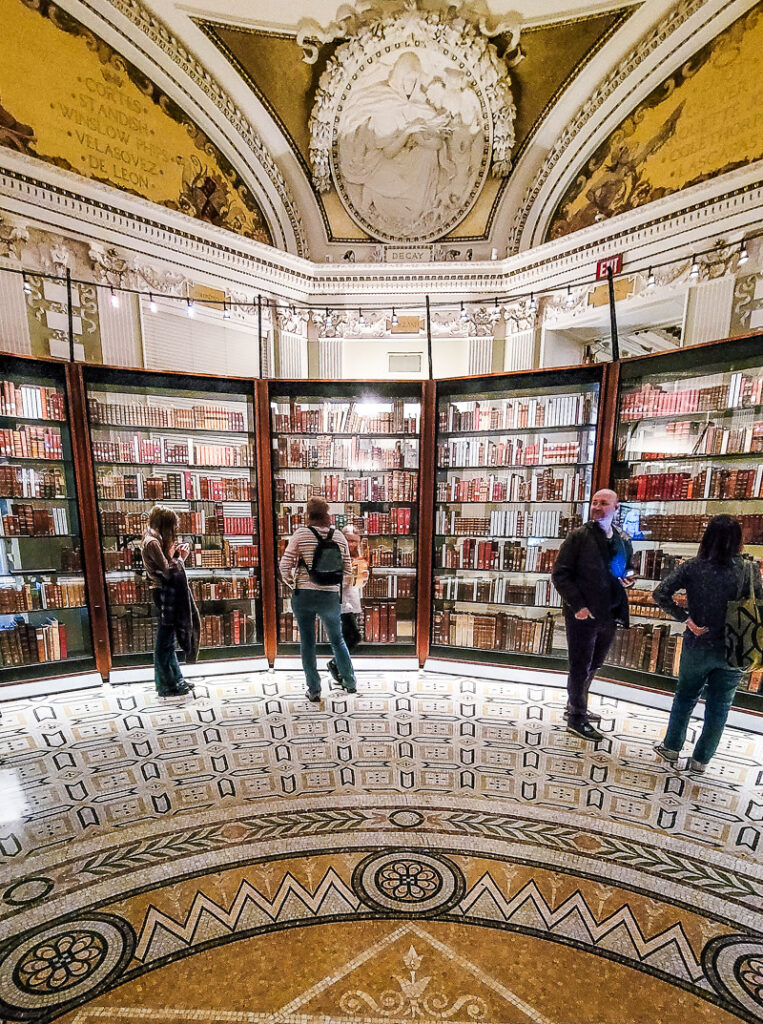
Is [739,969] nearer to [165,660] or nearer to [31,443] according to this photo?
[165,660]

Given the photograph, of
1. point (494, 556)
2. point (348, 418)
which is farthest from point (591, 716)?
point (348, 418)

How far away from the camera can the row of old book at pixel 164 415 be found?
435 centimetres

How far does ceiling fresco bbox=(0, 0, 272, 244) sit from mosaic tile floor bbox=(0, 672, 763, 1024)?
568 cm

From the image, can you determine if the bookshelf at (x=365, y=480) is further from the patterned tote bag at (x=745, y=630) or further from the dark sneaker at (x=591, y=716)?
the patterned tote bag at (x=745, y=630)

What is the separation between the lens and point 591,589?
3256mm

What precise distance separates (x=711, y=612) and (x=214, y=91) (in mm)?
7614

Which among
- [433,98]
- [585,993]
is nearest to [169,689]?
[585,993]

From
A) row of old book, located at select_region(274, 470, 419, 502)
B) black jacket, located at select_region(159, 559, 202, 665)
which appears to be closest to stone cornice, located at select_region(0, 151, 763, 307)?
row of old book, located at select_region(274, 470, 419, 502)

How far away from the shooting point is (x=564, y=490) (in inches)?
171

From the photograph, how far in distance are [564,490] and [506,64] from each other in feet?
17.8

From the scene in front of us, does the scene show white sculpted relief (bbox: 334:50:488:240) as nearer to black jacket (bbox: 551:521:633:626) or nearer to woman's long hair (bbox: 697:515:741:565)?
black jacket (bbox: 551:521:633:626)

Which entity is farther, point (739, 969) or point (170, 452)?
point (170, 452)

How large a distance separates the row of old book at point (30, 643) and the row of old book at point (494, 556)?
11.9 ft

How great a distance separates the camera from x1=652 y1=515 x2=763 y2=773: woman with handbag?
271 cm
